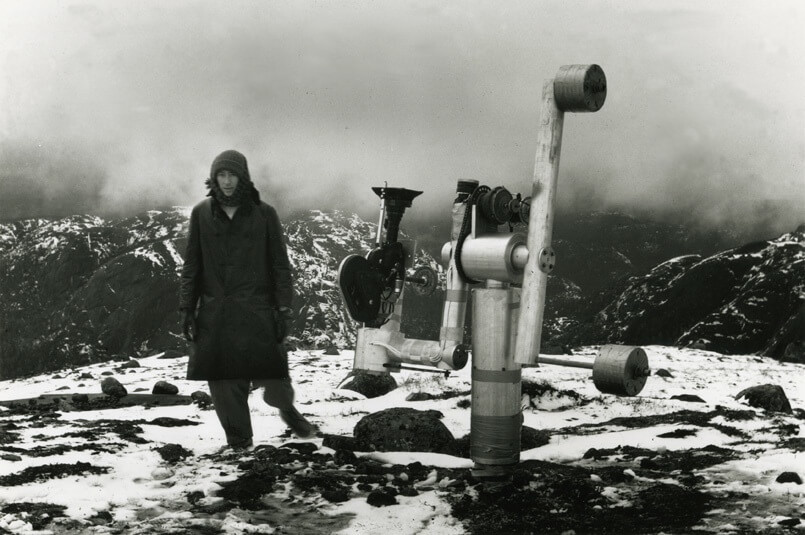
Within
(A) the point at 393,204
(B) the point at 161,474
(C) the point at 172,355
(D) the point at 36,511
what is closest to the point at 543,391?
(A) the point at 393,204

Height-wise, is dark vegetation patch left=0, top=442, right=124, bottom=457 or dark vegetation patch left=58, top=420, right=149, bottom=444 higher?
dark vegetation patch left=0, top=442, right=124, bottom=457

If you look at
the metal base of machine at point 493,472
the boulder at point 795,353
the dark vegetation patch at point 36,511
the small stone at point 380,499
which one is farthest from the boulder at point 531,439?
the boulder at point 795,353

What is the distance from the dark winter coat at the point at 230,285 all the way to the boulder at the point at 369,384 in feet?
10.9

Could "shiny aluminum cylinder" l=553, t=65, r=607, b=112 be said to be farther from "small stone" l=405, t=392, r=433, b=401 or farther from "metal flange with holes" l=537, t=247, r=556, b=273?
"small stone" l=405, t=392, r=433, b=401

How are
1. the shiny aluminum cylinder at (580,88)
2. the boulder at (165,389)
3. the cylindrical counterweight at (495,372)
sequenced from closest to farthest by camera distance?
1. the shiny aluminum cylinder at (580,88)
2. the cylindrical counterweight at (495,372)
3. the boulder at (165,389)

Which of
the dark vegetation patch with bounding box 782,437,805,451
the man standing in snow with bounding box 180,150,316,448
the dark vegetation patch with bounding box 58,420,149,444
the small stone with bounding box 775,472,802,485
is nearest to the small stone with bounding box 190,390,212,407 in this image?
Answer: the dark vegetation patch with bounding box 58,420,149,444

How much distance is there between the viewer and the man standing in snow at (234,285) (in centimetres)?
453

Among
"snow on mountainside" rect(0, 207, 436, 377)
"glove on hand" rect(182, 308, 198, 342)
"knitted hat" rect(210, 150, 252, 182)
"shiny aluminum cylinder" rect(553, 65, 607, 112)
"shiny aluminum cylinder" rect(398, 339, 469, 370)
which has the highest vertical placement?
"shiny aluminum cylinder" rect(553, 65, 607, 112)

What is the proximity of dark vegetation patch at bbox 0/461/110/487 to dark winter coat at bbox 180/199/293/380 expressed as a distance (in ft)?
2.32

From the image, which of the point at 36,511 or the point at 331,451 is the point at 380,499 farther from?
the point at 36,511

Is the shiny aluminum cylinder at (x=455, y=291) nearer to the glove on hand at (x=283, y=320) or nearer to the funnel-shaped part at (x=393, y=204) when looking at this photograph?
the funnel-shaped part at (x=393, y=204)

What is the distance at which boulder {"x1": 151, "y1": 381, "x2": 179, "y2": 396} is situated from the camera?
820 centimetres

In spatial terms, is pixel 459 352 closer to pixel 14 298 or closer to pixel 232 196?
pixel 232 196

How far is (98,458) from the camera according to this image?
466cm
